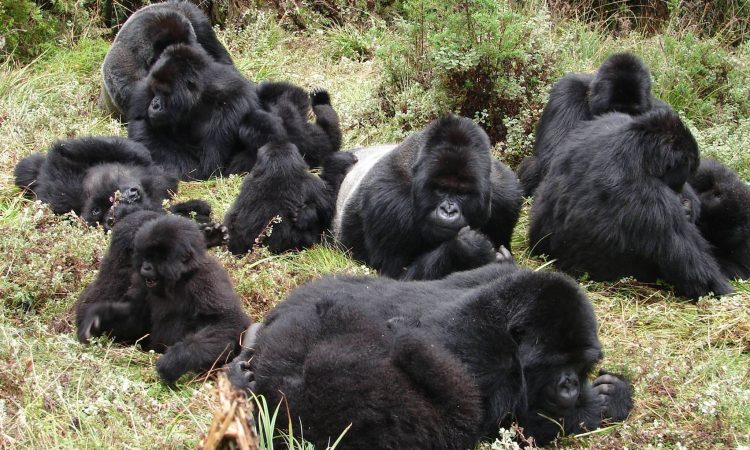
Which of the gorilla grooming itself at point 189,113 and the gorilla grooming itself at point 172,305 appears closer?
the gorilla grooming itself at point 172,305

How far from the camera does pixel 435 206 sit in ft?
19.7

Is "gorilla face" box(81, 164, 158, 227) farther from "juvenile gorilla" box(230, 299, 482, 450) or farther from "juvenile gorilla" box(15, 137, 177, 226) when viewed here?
"juvenile gorilla" box(230, 299, 482, 450)

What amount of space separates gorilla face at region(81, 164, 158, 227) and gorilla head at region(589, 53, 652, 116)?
3.72 meters

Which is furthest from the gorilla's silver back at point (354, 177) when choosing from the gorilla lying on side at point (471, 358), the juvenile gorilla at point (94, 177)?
the gorilla lying on side at point (471, 358)

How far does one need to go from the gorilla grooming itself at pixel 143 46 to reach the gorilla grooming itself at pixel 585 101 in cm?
369

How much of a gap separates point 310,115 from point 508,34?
2158mm

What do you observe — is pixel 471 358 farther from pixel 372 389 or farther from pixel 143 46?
pixel 143 46

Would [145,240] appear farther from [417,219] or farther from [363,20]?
[363,20]

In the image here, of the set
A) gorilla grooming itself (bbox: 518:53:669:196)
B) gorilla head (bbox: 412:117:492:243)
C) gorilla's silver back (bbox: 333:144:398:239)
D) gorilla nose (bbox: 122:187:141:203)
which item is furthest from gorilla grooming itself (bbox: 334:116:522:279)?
gorilla nose (bbox: 122:187:141:203)

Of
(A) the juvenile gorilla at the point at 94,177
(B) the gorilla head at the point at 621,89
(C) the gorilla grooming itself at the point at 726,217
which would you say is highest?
(B) the gorilla head at the point at 621,89

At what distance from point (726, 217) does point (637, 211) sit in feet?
3.06

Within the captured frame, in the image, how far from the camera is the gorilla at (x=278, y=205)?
22.0 feet

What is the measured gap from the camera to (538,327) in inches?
165

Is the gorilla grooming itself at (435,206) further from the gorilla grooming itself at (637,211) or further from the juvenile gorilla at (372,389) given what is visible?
the juvenile gorilla at (372,389)
